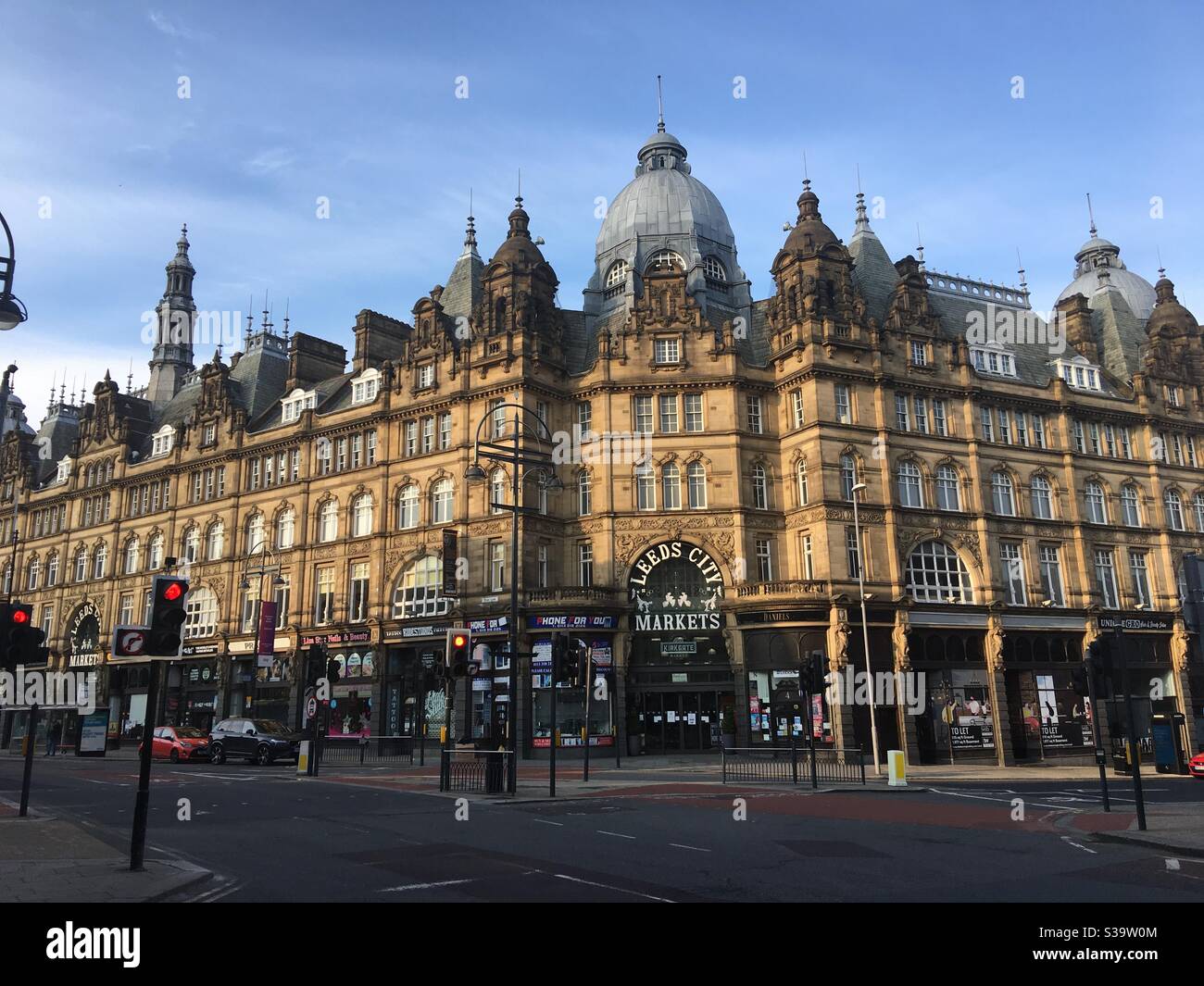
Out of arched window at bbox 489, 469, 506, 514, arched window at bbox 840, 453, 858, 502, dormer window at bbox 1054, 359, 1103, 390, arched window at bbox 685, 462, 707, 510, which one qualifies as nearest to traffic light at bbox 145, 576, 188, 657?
arched window at bbox 489, 469, 506, 514

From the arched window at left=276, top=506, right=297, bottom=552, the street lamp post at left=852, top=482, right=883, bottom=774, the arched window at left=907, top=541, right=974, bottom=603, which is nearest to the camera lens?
the street lamp post at left=852, top=482, right=883, bottom=774

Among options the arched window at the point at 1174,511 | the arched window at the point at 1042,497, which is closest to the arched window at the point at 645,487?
the arched window at the point at 1042,497

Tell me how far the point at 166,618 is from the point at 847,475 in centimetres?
3526

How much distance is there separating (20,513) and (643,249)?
174 ft

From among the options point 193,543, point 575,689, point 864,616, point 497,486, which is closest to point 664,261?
point 497,486

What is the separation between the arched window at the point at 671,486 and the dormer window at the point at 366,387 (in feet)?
57.0

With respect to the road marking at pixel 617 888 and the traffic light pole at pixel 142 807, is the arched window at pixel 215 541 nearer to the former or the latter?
the traffic light pole at pixel 142 807

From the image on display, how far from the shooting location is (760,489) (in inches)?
1752

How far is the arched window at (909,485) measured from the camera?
43938 millimetres

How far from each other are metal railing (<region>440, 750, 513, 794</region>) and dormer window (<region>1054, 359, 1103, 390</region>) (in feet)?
131

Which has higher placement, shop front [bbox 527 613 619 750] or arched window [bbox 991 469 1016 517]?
arched window [bbox 991 469 1016 517]

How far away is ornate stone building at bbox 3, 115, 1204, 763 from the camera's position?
41562 millimetres

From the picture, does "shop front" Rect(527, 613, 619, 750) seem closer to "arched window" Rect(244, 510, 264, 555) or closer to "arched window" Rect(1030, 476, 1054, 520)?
"arched window" Rect(244, 510, 264, 555)
